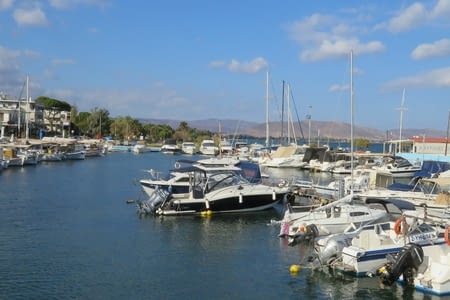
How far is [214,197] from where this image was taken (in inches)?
1463

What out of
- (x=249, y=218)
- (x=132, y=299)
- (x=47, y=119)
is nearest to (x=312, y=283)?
(x=132, y=299)

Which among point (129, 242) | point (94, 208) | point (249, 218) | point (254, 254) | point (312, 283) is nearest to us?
point (312, 283)

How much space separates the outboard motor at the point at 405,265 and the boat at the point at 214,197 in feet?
56.9

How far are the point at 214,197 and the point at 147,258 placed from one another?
1174cm

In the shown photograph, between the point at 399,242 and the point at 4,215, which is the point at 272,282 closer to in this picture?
the point at 399,242

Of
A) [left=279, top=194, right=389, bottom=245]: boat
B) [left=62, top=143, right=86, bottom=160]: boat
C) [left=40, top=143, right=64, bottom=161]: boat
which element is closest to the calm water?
[left=279, top=194, right=389, bottom=245]: boat

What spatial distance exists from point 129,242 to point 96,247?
199 cm

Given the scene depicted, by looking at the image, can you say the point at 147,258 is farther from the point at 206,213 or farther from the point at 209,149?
the point at 209,149

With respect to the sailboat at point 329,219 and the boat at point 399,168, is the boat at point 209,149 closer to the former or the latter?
the boat at point 399,168

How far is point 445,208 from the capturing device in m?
34.4

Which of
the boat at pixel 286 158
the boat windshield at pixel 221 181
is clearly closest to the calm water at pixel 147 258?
the boat windshield at pixel 221 181

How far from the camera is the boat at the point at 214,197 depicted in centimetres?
3691

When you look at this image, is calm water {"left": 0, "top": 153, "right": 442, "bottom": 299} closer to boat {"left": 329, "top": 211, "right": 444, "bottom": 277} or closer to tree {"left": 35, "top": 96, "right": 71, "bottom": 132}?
boat {"left": 329, "top": 211, "right": 444, "bottom": 277}

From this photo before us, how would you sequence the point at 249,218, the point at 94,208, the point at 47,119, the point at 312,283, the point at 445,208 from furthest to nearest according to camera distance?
the point at 47,119, the point at 94,208, the point at 249,218, the point at 445,208, the point at 312,283
